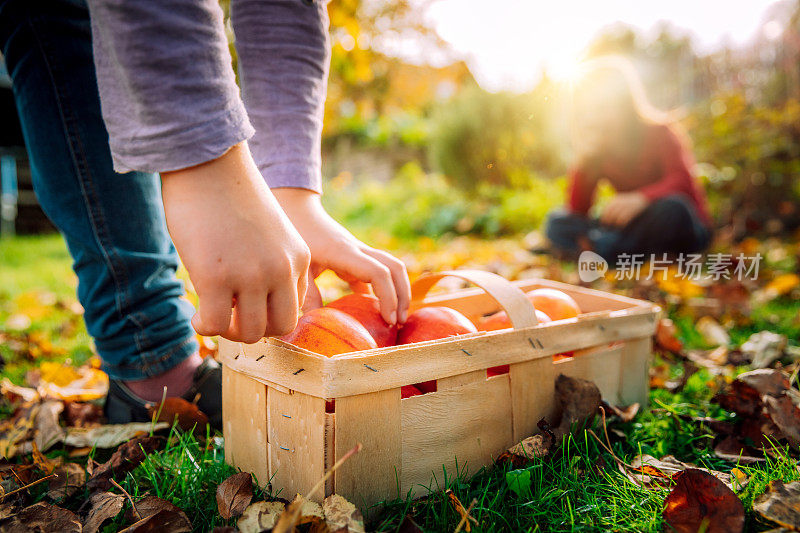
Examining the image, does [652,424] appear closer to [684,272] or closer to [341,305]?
[341,305]

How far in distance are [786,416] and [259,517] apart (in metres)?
1.12

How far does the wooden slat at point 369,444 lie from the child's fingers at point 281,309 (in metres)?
0.20

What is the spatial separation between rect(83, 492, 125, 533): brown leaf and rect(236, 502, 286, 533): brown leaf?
24cm

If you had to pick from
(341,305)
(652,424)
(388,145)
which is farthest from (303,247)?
(388,145)

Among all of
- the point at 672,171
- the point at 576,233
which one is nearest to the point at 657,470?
the point at 672,171

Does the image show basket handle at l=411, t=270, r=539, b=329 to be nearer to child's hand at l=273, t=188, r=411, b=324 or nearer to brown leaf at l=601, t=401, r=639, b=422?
child's hand at l=273, t=188, r=411, b=324

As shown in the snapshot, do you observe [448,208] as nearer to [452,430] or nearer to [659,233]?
[659,233]

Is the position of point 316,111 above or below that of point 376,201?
above

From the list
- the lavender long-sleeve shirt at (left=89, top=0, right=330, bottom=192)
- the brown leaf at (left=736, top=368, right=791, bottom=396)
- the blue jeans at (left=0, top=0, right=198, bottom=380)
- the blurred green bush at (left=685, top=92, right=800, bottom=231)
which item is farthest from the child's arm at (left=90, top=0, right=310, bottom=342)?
the blurred green bush at (left=685, top=92, right=800, bottom=231)

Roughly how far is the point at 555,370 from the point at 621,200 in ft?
10.7

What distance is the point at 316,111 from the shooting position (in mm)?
1406

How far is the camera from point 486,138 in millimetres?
7812

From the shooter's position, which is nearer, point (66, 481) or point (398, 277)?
point (66, 481)

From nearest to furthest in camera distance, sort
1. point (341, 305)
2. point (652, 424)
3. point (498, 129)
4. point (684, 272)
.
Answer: point (341, 305), point (652, 424), point (684, 272), point (498, 129)
